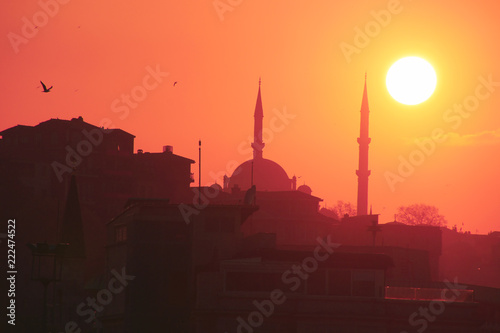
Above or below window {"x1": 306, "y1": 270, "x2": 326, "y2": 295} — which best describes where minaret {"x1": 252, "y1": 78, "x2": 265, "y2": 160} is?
above

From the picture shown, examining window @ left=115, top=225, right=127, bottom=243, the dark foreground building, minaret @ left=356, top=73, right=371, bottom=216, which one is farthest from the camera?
minaret @ left=356, top=73, right=371, bottom=216

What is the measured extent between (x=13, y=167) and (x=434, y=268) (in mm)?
40054

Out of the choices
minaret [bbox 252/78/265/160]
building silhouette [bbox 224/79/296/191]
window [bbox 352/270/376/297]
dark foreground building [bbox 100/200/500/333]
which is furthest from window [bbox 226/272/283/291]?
minaret [bbox 252/78/265/160]

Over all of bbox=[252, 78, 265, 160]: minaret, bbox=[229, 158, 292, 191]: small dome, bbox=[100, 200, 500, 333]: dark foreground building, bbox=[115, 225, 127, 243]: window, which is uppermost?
bbox=[252, 78, 265, 160]: minaret

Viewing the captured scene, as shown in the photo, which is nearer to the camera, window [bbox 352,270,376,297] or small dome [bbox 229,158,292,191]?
window [bbox 352,270,376,297]

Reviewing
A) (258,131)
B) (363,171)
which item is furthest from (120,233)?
(258,131)

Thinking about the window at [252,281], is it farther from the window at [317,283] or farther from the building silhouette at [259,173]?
the building silhouette at [259,173]

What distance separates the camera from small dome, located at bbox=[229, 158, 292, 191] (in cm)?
13588

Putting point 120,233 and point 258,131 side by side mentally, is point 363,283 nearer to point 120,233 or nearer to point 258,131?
point 120,233

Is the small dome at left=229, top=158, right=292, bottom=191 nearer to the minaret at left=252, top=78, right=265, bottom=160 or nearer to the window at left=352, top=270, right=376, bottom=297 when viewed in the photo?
the minaret at left=252, top=78, right=265, bottom=160

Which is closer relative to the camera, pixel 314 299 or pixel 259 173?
pixel 314 299

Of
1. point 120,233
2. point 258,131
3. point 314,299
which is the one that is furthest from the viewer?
point 258,131

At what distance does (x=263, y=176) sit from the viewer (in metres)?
137

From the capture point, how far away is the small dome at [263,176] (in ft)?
446
